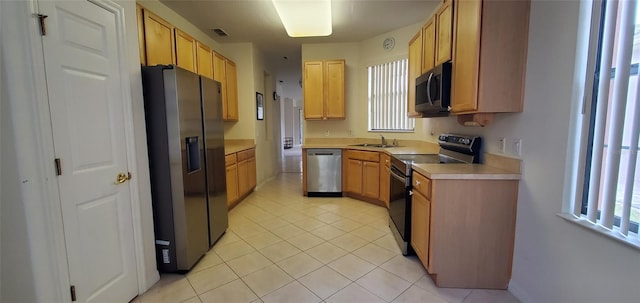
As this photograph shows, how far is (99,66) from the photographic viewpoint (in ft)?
5.52

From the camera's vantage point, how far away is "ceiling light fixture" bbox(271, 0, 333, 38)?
2.93 metres

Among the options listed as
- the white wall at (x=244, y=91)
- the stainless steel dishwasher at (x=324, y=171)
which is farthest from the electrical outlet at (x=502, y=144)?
the white wall at (x=244, y=91)

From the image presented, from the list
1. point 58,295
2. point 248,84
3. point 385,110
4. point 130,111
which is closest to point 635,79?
point 130,111

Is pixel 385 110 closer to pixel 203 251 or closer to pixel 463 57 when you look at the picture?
pixel 463 57

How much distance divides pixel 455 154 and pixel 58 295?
308cm

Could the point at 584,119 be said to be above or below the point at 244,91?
below

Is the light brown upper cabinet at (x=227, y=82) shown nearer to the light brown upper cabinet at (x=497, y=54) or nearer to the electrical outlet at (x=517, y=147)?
the light brown upper cabinet at (x=497, y=54)

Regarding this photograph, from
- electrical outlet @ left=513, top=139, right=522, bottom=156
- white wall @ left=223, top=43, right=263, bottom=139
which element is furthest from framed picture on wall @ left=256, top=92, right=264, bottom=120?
electrical outlet @ left=513, top=139, right=522, bottom=156

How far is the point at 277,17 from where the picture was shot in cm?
362

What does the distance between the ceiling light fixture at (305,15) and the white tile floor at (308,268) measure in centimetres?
252

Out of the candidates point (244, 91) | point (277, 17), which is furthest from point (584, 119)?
point (244, 91)

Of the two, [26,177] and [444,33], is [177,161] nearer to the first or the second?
[26,177]

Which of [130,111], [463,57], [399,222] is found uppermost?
[463,57]

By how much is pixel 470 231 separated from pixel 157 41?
3.34 m
